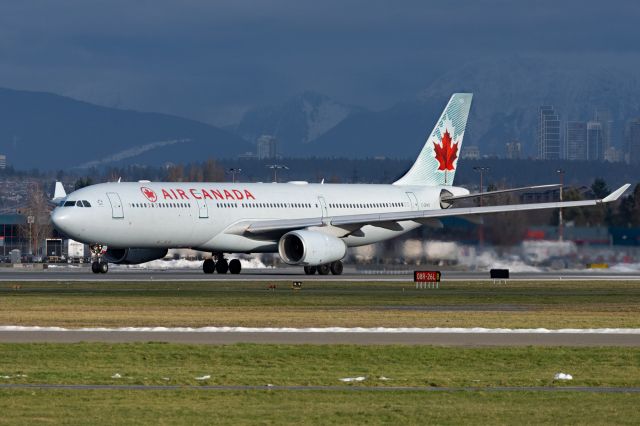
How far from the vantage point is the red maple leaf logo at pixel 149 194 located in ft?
243

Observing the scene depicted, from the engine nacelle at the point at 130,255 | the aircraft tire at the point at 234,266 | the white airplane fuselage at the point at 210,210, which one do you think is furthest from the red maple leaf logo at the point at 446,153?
the engine nacelle at the point at 130,255

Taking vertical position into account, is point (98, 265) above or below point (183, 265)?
below

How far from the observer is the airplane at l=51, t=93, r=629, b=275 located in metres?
72.8

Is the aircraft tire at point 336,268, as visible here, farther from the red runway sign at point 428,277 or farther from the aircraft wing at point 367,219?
the red runway sign at point 428,277

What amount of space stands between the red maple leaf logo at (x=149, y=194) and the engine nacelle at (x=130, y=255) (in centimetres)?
459

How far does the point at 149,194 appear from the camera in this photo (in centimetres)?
7431

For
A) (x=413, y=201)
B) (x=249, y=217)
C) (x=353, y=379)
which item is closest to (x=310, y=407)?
(x=353, y=379)

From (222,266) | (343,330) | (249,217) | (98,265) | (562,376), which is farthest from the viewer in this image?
(222,266)

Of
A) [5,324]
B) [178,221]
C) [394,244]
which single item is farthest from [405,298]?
[394,244]

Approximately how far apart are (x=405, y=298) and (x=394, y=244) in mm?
29053

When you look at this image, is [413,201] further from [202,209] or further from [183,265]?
[183,265]

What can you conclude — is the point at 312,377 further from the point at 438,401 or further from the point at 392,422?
the point at 392,422

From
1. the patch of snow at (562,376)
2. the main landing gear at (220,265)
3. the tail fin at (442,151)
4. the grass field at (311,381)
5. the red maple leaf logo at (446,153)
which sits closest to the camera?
the grass field at (311,381)

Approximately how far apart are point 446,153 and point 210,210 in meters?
20.9
